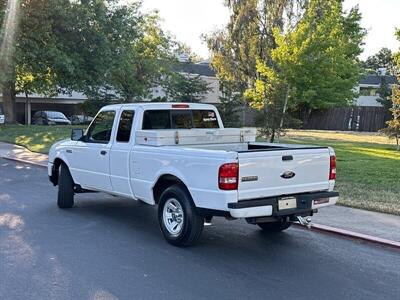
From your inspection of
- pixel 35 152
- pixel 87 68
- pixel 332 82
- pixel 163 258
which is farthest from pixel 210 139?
pixel 332 82

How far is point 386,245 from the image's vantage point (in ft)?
21.8

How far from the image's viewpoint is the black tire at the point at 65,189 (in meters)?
8.64

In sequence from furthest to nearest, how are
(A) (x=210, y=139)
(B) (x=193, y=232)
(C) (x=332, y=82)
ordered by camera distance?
(C) (x=332, y=82), (A) (x=210, y=139), (B) (x=193, y=232)

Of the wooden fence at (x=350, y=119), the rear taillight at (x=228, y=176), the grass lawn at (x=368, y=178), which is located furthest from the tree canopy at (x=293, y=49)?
the rear taillight at (x=228, y=176)

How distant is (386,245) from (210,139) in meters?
2.92

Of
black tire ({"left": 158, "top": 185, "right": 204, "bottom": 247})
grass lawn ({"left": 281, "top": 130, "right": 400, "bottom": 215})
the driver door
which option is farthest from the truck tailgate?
grass lawn ({"left": 281, "top": 130, "right": 400, "bottom": 215})

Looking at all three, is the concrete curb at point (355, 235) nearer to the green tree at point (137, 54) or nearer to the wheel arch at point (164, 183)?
the wheel arch at point (164, 183)

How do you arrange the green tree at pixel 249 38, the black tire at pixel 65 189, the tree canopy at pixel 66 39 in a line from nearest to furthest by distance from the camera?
the black tire at pixel 65 189 < the tree canopy at pixel 66 39 < the green tree at pixel 249 38

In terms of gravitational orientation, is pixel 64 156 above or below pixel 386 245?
above

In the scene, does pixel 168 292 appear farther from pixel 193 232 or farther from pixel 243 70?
pixel 243 70

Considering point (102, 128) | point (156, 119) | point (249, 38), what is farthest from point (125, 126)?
point (249, 38)

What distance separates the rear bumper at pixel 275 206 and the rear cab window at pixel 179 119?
2370mm

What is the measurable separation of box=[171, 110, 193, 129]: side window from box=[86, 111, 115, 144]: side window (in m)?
0.96

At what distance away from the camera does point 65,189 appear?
8641 mm
